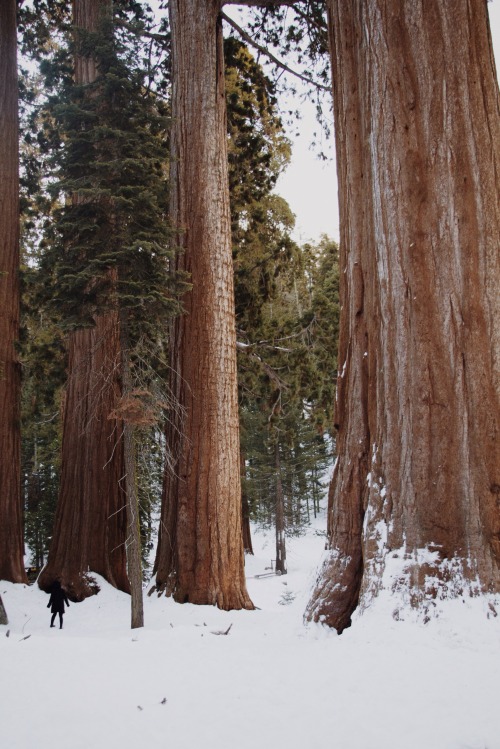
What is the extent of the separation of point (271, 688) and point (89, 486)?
683 centimetres

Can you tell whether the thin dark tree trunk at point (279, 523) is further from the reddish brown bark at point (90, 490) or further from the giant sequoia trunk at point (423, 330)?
the giant sequoia trunk at point (423, 330)

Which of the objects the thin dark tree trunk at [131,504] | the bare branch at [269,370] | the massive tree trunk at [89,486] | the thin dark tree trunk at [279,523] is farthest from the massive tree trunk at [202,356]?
the thin dark tree trunk at [279,523]

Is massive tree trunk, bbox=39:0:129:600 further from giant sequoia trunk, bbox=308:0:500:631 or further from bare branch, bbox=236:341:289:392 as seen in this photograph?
giant sequoia trunk, bbox=308:0:500:631

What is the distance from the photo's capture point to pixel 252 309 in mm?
12031

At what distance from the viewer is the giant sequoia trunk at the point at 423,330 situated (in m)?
3.27

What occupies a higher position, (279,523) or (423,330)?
(423,330)

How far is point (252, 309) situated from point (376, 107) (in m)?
8.24

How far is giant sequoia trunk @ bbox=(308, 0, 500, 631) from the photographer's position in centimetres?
327

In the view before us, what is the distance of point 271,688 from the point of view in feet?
9.13

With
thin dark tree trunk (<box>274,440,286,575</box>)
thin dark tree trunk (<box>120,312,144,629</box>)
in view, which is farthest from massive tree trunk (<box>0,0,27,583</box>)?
thin dark tree trunk (<box>274,440,286,575</box>)

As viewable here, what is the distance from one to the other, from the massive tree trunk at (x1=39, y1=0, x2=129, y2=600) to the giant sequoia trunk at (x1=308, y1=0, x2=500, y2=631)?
551cm

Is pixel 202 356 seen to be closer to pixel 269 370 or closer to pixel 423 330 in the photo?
pixel 423 330

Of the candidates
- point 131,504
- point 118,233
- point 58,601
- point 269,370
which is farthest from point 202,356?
point 269,370

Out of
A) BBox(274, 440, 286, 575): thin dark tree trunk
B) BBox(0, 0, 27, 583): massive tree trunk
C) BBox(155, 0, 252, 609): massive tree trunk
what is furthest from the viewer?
BBox(274, 440, 286, 575): thin dark tree trunk
